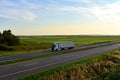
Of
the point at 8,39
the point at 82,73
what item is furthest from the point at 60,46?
the point at 82,73

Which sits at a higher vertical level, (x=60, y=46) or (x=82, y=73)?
(x=60, y=46)

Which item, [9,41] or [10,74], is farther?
[9,41]

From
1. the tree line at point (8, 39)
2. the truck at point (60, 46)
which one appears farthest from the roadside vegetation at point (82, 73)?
the tree line at point (8, 39)

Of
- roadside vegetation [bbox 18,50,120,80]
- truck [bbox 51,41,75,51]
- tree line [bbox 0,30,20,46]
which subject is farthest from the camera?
tree line [bbox 0,30,20,46]

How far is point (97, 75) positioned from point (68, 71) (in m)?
4.46

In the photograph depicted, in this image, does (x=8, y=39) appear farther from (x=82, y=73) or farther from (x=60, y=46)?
(x=82, y=73)

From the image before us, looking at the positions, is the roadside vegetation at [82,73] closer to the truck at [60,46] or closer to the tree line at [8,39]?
the truck at [60,46]

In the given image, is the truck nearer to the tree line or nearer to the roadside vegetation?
the tree line

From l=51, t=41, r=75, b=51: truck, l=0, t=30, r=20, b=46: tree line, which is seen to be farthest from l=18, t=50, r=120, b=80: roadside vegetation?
l=0, t=30, r=20, b=46: tree line

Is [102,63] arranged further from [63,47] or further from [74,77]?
[63,47]

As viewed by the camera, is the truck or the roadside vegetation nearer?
the roadside vegetation

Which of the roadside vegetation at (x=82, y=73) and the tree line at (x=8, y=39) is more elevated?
the tree line at (x=8, y=39)

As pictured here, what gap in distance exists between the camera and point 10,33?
8906 cm

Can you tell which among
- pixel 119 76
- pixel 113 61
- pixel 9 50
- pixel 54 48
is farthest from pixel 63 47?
pixel 119 76
